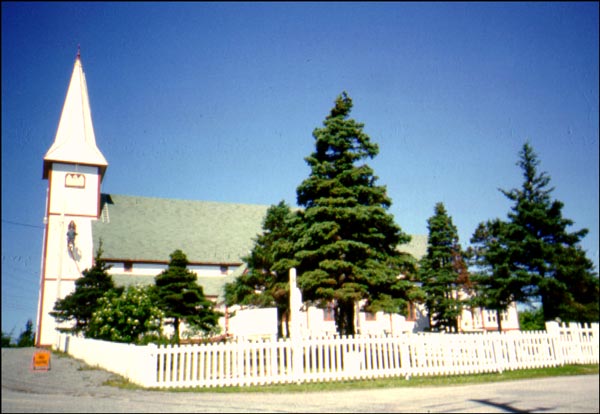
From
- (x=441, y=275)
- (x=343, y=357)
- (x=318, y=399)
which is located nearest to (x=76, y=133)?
(x=441, y=275)

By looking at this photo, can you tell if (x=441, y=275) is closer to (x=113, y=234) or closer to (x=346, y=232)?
(x=346, y=232)

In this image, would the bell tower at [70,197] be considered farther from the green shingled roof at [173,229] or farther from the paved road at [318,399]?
the paved road at [318,399]

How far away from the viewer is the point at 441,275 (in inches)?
1421

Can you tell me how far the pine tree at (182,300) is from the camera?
26.3 metres

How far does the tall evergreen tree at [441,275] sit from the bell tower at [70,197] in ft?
93.0

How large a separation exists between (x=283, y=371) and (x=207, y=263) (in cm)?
3075

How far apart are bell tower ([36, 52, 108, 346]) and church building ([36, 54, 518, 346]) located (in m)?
0.08

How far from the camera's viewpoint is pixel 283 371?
12.6m

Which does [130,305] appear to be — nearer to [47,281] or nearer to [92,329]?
[92,329]

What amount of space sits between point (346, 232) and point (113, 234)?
28121mm

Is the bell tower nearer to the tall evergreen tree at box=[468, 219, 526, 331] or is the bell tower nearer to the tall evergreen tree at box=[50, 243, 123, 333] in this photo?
the tall evergreen tree at box=[50, 243, 123, 333]

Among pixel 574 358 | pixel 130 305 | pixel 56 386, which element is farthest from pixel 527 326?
pixel 56 386

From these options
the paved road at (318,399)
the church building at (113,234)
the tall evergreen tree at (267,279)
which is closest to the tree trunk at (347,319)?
the tall evergreen tree at (267,279)

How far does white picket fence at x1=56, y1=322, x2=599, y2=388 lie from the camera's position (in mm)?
11828
